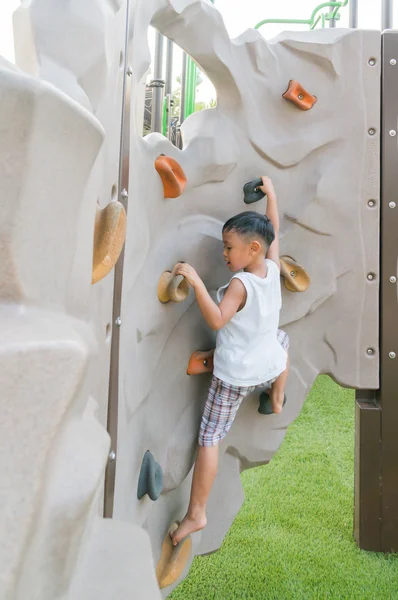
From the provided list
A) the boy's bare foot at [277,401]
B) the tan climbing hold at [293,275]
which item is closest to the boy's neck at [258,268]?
the tan climbing hold at [293,275]

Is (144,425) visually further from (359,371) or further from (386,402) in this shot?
(386,402)

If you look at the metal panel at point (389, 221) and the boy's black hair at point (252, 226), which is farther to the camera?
the metal panel at point (389, 221)

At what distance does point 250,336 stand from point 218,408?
179 millimetres

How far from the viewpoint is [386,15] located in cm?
162

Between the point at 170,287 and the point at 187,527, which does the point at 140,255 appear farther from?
the point at 187,527

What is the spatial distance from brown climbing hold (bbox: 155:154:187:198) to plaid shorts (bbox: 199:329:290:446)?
0.41 metres

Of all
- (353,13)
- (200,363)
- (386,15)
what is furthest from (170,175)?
(353,13)

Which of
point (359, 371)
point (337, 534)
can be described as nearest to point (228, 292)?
point (359, 371)

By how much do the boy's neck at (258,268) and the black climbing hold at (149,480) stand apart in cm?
44

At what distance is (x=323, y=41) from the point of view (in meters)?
1.34

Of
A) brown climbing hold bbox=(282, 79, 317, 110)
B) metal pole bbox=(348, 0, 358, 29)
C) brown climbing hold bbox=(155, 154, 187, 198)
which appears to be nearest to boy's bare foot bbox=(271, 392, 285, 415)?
brown climbing hold bbox=(155, 154, 187, 198)

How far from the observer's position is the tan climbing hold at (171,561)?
108cm

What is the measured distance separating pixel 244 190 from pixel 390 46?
601 mm

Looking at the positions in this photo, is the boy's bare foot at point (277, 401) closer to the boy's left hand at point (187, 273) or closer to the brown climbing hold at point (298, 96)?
the boy's left hand at point (187, 273)
